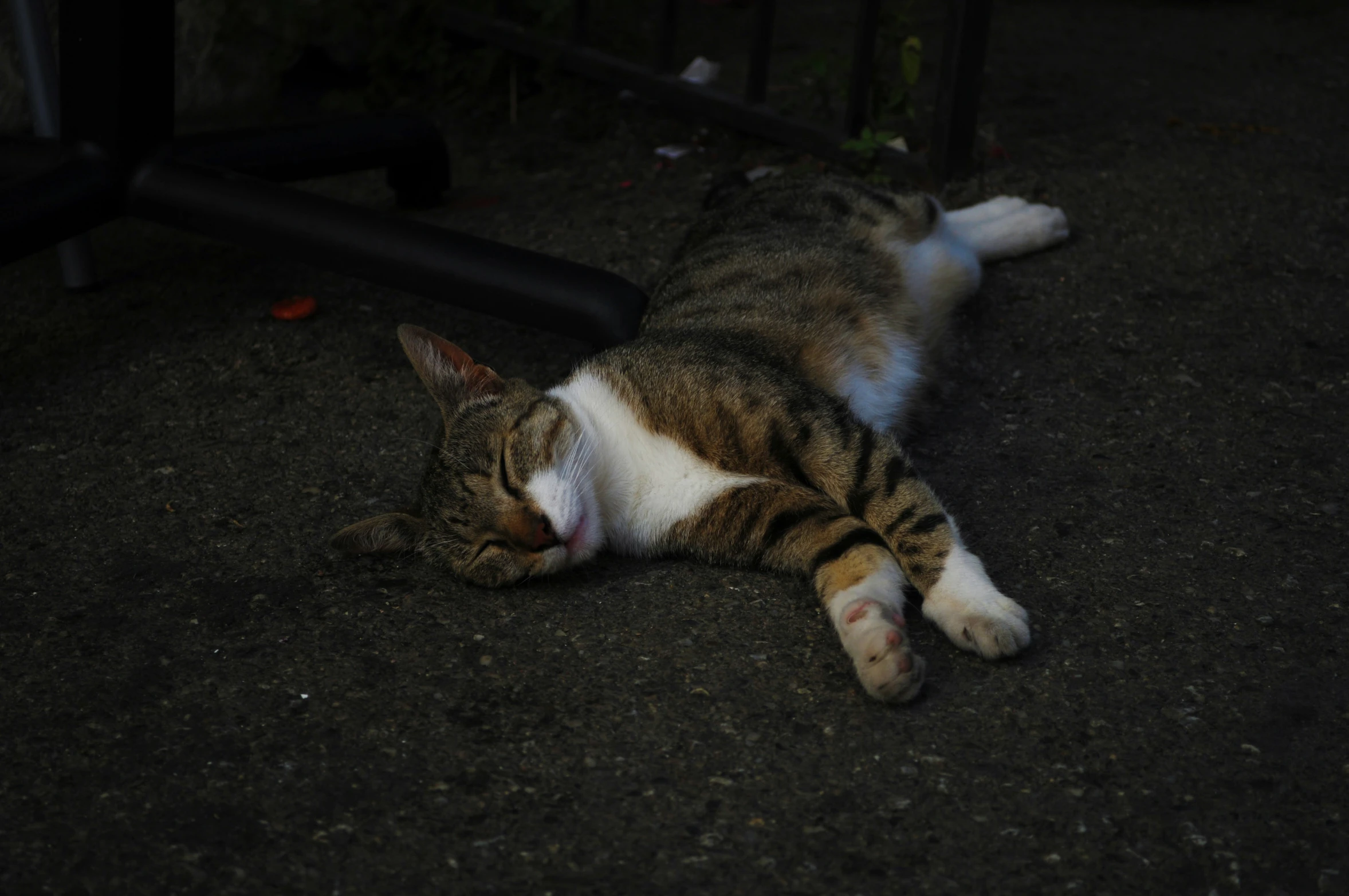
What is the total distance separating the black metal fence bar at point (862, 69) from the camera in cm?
395

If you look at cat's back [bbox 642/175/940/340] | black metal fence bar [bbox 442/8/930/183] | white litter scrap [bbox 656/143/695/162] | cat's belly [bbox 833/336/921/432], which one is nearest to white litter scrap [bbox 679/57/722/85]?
black metal fence bar [bbox 442/8/930/183]

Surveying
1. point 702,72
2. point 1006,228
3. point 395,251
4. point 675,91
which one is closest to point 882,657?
point 395,251

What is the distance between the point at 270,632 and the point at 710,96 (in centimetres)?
294

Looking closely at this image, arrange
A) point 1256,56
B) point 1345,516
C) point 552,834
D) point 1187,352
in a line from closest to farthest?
1. point 552,834
2. point 1345,516
3. point 1187,352
4. point 1256,56

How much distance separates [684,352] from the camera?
2633 mm

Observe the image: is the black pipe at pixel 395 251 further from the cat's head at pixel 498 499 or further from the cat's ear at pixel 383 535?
the cat's ear at pixel 383 535

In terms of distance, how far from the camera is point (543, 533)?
2326 millimetres

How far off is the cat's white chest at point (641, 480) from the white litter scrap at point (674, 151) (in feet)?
7.35

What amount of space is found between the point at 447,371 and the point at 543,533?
51cm

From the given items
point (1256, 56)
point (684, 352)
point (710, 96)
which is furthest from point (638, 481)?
point (1256, 56)

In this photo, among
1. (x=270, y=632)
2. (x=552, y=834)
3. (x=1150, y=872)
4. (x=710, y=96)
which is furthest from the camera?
(x=710, y=96)

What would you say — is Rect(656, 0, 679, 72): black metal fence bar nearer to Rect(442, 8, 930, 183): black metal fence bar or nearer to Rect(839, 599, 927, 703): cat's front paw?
Rect(442, 8, 930, 183): black metal fence bar

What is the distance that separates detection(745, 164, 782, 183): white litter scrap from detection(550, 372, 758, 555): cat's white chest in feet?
6.19

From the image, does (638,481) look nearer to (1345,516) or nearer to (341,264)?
(341,264)
